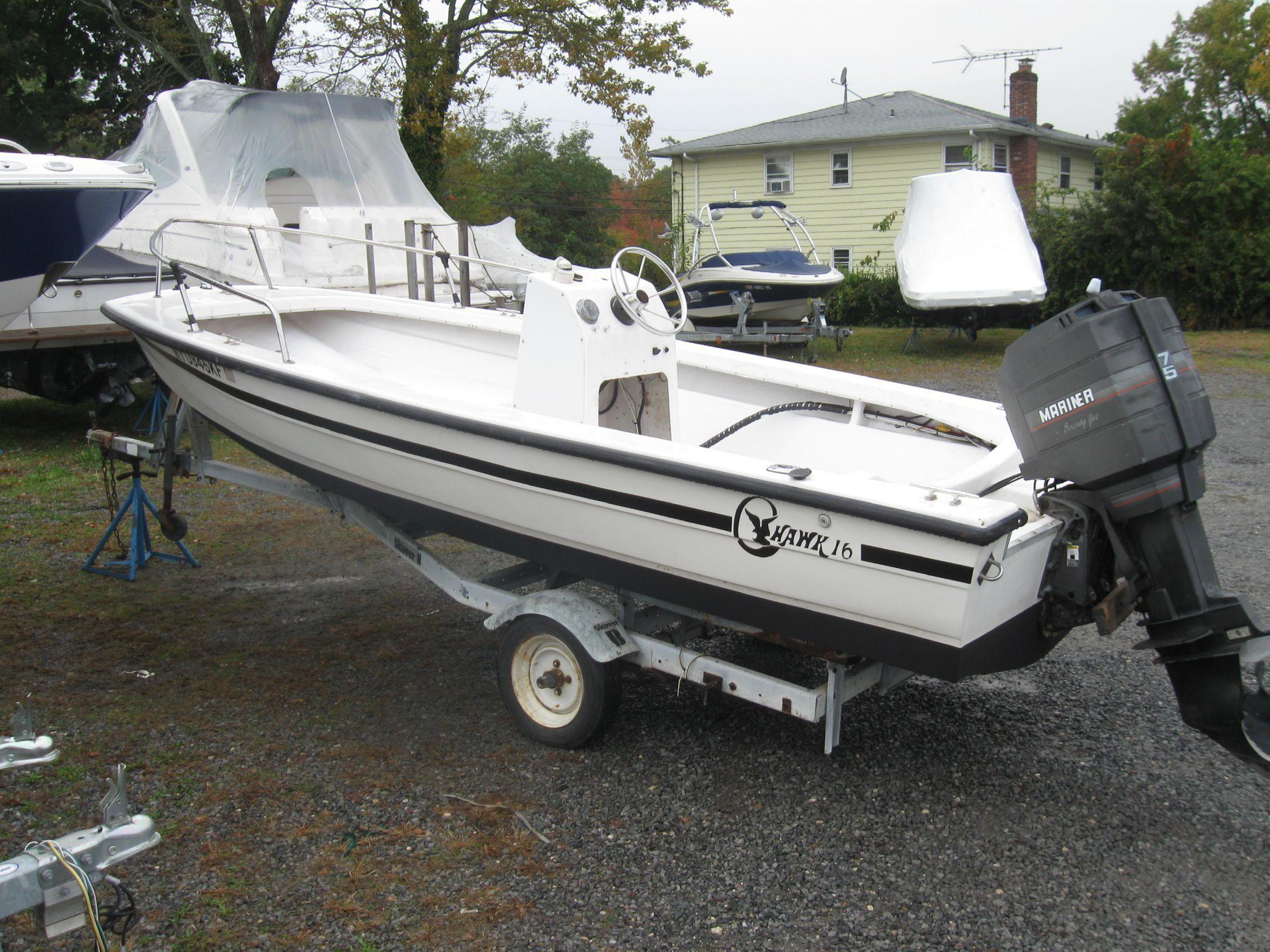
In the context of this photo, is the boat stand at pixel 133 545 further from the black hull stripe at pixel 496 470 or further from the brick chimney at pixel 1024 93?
the brick chimney at pixel 1024 93

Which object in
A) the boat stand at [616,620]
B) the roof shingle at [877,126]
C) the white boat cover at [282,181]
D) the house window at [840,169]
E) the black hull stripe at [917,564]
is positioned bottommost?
the boat stand at [616,620]

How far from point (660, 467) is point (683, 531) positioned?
0.74 feet

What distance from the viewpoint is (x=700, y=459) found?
326cm

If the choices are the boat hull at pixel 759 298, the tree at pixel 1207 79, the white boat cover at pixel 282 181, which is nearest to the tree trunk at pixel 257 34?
the white boat cover at pixel 282 181

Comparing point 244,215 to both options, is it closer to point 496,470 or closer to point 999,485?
point 496,470

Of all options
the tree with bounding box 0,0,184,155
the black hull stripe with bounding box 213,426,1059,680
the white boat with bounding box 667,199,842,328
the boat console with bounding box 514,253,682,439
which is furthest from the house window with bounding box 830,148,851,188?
the black hull stripe with bounding box 213,426,1059,680

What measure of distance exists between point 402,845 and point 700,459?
4.94 ft

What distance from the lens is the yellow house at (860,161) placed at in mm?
22312

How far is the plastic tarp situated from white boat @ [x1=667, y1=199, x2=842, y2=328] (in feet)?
4.25

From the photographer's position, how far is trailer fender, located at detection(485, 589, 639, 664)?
3566 millimetres

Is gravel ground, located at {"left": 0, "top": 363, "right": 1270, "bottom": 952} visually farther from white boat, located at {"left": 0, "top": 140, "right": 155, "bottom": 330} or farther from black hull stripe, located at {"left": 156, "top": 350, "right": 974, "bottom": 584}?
white boat, located at {"left": 0, "top": 140, "right": 155, "bottom": 330}

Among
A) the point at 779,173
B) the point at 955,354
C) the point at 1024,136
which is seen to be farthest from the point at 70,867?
the point at 1024,136

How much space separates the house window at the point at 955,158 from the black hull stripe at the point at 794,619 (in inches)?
810

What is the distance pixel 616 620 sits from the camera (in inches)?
146
